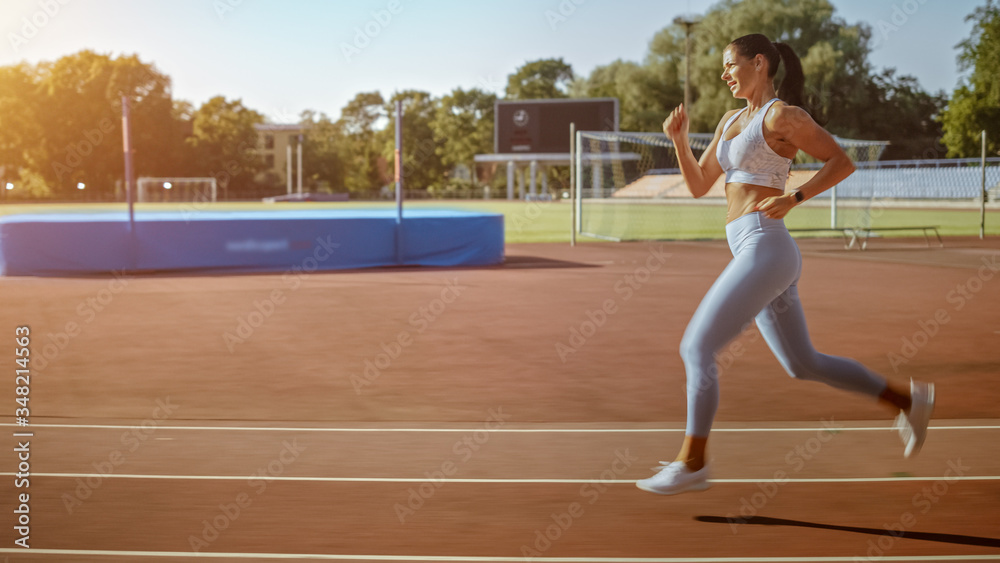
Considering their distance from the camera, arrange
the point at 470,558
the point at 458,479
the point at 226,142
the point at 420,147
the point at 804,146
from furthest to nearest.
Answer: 1. the point at 420,147
2. the point at 226,142
3. the point at 458,479
4. the point at 804,146
5. the point at 470,558

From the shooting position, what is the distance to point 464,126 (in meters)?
94.1

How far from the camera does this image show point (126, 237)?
17172 mm

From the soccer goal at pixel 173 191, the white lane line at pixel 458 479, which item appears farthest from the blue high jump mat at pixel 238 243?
the soccer goal at pixel 173 191

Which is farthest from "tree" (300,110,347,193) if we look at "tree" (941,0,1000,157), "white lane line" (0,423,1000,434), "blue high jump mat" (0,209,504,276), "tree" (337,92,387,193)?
"white lane line" (0,423,1000,434)

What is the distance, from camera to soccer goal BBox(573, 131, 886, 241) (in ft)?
93.8

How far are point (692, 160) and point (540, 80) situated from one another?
318ft

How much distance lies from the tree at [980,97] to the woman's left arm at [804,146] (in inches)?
2166

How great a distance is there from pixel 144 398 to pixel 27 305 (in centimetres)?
672

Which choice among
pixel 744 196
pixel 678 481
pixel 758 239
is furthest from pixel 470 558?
pixel 744 196

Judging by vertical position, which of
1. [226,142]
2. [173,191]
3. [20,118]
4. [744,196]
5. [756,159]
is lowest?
[173,191]

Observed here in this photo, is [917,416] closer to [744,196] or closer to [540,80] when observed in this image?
[744,196]

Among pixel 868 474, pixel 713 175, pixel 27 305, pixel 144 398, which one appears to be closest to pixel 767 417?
pixel 868 474

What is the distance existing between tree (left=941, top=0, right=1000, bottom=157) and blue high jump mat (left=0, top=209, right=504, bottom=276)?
44064mm

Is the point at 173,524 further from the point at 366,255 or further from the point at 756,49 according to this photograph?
the point at 366,255
